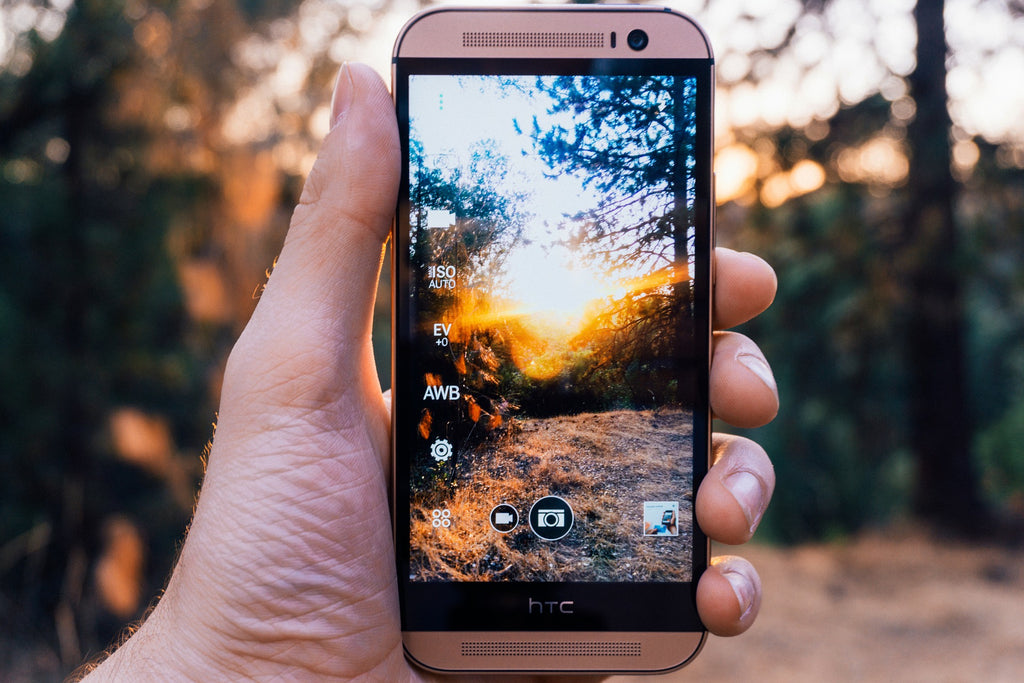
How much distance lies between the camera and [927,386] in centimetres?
520

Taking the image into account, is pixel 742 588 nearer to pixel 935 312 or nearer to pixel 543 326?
pixel 543 326

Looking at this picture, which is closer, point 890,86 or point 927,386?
point 890,86

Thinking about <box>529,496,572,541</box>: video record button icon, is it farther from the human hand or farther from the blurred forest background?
the blurred forest background

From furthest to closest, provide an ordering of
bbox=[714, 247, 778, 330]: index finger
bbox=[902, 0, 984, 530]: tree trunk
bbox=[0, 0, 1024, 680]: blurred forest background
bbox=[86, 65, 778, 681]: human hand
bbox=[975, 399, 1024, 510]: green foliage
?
bbox=[975, 399, 1024, 510]: green foliage, bbox=[902, 0, 984, 530]: tree trunk, bbox=[0, 0, 1024, 680]: blurred forest background, bbox=[714, 247, 778, 330]: index finger, bbox=[86, 65, 778, 681]: human hand

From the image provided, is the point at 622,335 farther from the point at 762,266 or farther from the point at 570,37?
the point at 570,37

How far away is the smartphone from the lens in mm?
1381

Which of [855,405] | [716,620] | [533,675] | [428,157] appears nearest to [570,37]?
[428,157]

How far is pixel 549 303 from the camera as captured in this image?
1397mm

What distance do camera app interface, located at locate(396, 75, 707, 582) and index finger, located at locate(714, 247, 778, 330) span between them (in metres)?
0.17

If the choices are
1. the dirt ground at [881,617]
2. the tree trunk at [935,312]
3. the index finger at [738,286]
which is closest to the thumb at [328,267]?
the index finger at [738,286]

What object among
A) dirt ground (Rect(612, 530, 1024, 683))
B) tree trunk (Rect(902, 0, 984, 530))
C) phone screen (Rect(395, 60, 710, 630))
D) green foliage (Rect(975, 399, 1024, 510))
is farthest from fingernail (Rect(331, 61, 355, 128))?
green foliage (Rect(975, 399, 1024, 510))

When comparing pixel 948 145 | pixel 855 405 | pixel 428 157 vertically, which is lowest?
pixel 855 405

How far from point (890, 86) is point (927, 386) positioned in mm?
2170

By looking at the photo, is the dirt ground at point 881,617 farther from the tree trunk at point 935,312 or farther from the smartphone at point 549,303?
the smartphone at point 549,303
